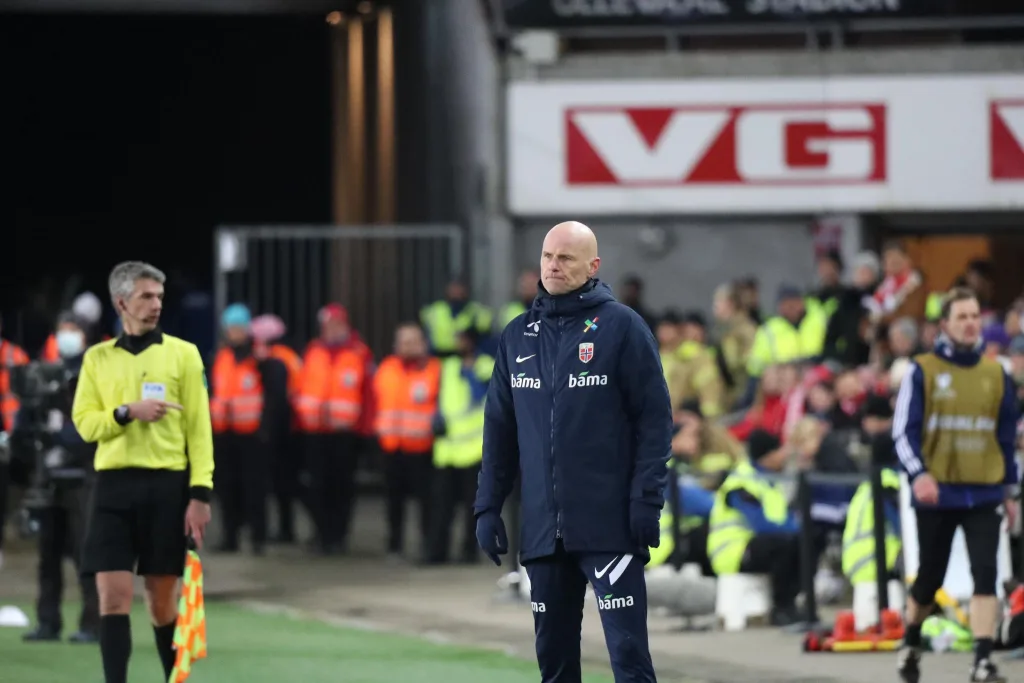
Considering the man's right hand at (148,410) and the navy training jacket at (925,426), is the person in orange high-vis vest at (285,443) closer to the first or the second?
the navy training jacket at (925,426)

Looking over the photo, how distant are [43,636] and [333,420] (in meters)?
6.51

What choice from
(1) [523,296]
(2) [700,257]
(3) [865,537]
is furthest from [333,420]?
(3) [865,537]

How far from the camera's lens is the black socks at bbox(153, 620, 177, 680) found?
10250 mm

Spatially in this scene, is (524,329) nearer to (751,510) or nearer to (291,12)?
(751,510)

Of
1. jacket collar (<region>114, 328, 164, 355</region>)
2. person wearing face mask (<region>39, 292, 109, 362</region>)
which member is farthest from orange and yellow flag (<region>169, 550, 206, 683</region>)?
person wearing face mask (<region>39, 292, 109, 362</region>)

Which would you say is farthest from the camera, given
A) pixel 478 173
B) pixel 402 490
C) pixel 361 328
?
pixel 361 328

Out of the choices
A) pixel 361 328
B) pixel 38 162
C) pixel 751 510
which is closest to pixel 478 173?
pixel 361 328

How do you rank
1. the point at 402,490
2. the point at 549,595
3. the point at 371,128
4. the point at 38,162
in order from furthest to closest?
the point at 38,162
the point at 371,128
the point at 402,490
the point at 549,595

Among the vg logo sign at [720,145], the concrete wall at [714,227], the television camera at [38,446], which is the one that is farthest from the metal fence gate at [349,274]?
the television camera at [38,446]

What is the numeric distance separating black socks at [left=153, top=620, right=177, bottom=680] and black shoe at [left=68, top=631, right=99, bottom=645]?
3125mm

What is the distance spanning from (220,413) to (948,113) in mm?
7579

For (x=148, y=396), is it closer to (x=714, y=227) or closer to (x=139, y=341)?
(x=139, y=341)

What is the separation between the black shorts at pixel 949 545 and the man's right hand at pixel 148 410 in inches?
151

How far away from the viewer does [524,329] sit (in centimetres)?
842
